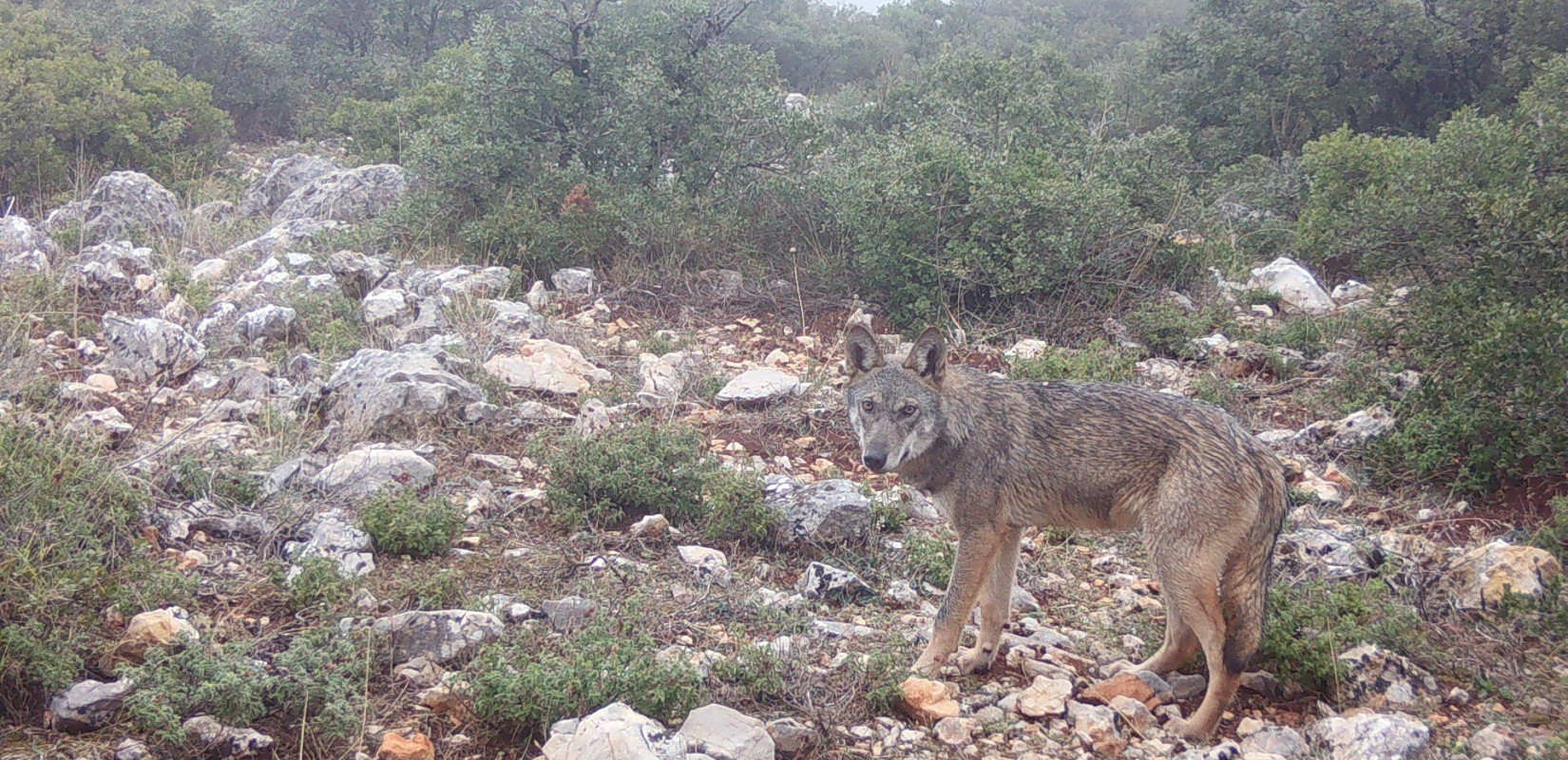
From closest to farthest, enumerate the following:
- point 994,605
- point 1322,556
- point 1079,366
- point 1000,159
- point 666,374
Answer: point 994,605
point 1322,556
point 1079,366
point 666,374
point 1000,159

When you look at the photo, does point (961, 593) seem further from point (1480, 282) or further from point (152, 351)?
point (152, 351)

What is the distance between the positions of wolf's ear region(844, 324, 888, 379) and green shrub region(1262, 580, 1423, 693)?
2.26 m

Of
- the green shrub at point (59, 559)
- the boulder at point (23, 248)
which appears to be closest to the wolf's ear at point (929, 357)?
the green shrub at point (59, 559)

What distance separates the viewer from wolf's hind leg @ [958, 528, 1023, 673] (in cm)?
558

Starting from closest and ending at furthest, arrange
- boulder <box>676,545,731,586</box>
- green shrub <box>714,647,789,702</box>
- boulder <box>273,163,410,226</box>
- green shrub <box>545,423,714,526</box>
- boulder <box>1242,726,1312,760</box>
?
boulder <box>1242,726,1312,760</box>, green shrub <box>714,647,789,702</box>, boulder <box>676,545,731,586</box>, green shrub <box>545,423,714,526</box>, boulder <box>273,163,410,226</box>

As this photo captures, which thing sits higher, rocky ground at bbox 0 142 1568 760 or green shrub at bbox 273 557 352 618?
green shrub at bbox 273 557 352 618

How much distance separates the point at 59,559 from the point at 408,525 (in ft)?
5.34

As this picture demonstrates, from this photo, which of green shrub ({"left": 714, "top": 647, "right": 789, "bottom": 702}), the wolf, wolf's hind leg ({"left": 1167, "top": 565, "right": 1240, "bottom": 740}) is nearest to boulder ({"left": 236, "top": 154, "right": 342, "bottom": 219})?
the wolf

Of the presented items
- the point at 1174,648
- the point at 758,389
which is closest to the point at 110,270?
the point at 758,389

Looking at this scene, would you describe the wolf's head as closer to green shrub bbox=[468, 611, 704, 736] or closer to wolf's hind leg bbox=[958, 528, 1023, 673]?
wolf's hind leg bbox=[958, 528, 1023, 673]

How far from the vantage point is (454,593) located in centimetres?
557

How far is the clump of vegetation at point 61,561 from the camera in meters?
4.36

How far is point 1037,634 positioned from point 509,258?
7.78 metres

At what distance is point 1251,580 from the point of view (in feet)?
16.7
